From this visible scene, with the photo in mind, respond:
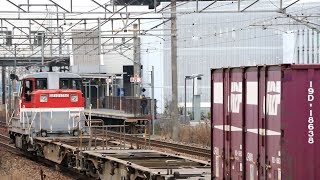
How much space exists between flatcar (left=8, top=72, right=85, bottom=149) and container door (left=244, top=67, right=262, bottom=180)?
15.1 metres

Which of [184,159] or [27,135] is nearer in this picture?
[184,159]

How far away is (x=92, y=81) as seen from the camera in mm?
52906

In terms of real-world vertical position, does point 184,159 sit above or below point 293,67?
below

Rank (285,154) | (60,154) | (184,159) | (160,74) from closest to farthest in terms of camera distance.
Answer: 1. (285,154)
2. (184,159)
3. (60,154)
4. (160,74)

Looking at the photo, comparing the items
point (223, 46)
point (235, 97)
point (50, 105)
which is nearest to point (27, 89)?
point (50, 105)

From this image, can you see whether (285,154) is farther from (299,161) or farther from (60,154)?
(60,154)

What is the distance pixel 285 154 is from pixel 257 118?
1.04m

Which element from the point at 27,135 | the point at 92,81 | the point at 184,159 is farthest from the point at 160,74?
the point at 184,159

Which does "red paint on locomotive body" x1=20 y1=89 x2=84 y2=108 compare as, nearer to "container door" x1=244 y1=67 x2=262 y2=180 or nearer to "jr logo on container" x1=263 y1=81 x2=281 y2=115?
"container door" x1=244 y1=67 x2=262 y2=180

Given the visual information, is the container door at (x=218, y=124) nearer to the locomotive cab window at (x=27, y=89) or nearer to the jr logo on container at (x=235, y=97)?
the jr logo on container at (x=235, y=97)

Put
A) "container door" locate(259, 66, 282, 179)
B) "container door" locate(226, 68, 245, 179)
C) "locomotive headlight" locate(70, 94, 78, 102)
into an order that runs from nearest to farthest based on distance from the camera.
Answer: "container door" locate(259, 66, 282, 179)
"container door" locate(226, 68, 245, 179)
"locomotive headlight" locate(70, 94, 78, 102)

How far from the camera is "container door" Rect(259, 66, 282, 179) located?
8.84 meters

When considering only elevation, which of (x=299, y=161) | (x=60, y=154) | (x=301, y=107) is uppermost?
(x=301, y=107)

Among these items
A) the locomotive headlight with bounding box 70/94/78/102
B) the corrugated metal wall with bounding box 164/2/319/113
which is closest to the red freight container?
the locomotive headlight with bounding box 70/94/78/102
